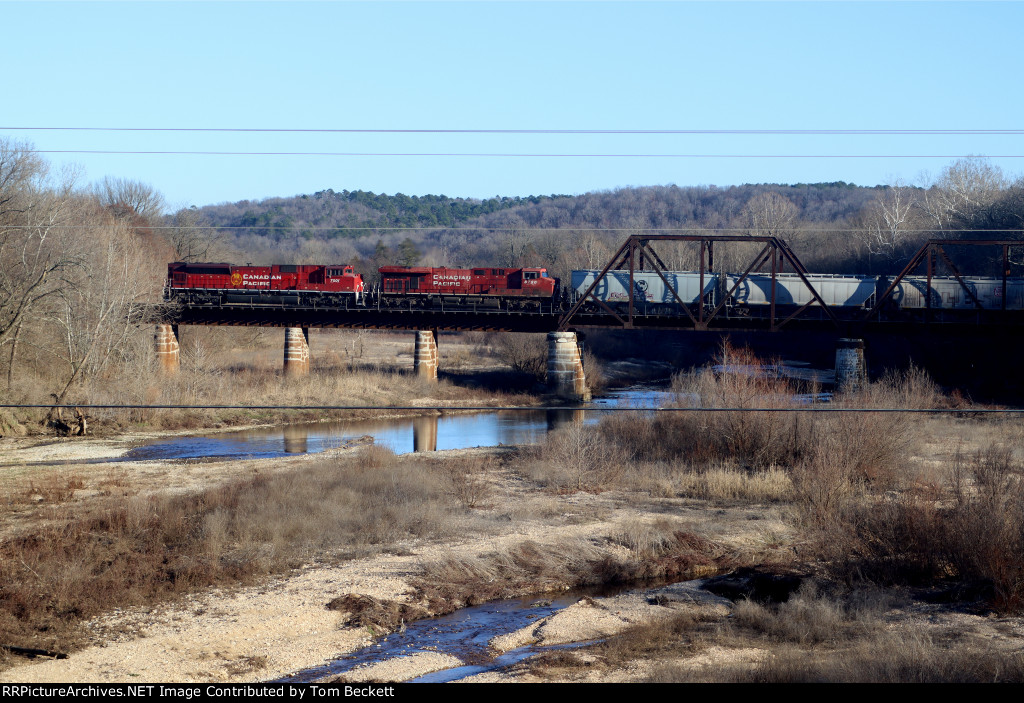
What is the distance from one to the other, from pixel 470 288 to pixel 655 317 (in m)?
15.4

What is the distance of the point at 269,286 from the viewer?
73.6 metres

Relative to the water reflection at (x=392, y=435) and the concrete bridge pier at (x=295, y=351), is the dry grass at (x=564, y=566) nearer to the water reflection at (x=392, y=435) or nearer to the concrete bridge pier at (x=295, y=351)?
the water reflection at (x=392, y=435)

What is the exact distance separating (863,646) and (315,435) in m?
37.4

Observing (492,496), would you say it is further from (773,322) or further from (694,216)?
(694,216)

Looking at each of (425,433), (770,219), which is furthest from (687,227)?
(425,433)

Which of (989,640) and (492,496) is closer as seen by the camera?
(989,640)

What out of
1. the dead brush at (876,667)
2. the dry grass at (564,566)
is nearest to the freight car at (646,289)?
the dry grass at (564,566)

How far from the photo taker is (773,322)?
2399 inches

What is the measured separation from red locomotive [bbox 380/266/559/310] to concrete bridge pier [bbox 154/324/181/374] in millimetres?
16917

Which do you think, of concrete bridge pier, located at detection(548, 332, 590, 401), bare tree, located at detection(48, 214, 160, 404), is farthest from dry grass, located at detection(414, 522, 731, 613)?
concrete bridge pier, located at detection(548, 332, 590, 401)

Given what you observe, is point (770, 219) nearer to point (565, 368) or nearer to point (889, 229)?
point (889, 229)

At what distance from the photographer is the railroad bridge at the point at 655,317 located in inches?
→ 2315

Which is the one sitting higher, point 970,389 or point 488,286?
point 488,286
